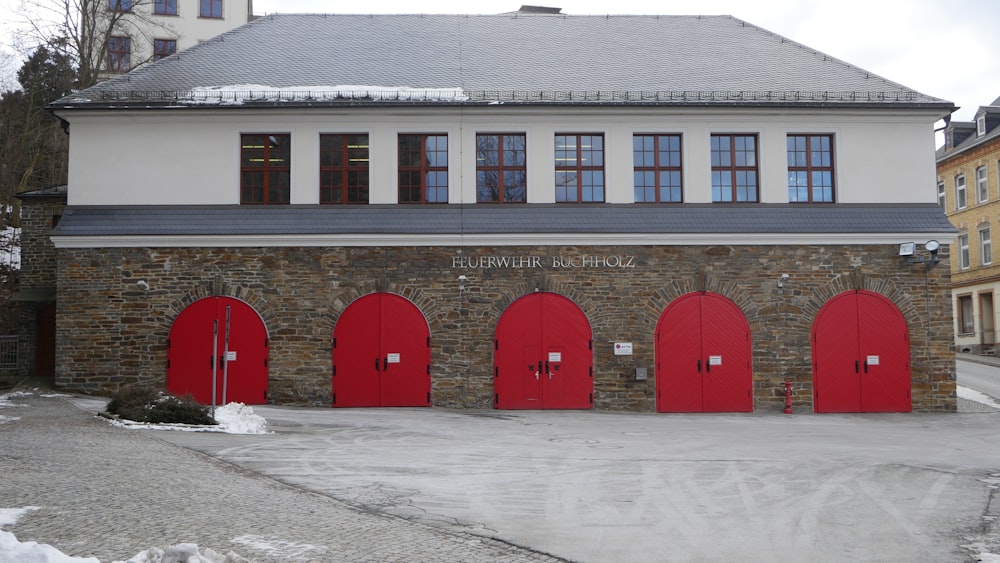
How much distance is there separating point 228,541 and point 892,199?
806 inches

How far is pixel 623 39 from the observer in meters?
27.4

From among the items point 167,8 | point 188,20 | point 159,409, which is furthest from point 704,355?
point 167,8

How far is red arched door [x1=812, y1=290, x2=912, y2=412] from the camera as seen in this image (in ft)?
73.6

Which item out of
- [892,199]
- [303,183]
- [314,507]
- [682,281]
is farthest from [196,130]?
[892,199]

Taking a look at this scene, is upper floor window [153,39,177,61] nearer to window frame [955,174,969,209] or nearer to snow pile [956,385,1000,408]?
snow pile [956,385,1000,408]

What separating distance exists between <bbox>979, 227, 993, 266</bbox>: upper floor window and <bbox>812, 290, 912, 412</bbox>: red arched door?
27.7 metres

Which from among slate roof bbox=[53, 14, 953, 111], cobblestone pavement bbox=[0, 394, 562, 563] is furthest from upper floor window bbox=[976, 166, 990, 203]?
cobblestone pavement bbox=[0, 394, 562, 563]

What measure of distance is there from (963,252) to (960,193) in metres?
3.20

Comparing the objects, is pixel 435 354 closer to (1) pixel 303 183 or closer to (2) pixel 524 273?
(2) pixel 524 273

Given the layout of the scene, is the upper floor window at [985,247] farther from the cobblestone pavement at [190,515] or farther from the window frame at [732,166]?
the cobblestone pavement at [190,515]

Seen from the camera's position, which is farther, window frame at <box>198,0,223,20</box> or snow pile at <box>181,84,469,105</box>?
window frame at <box>198,0,223,20</box>

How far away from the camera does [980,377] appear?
31125mm

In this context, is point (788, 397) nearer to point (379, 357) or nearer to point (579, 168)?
point (579, 168)

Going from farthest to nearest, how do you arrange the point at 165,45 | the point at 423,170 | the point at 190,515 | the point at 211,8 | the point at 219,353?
the point at 211,8 → the point at 165,45 → the point at 423,170 → the point at 219,353 → the point at 190,515
